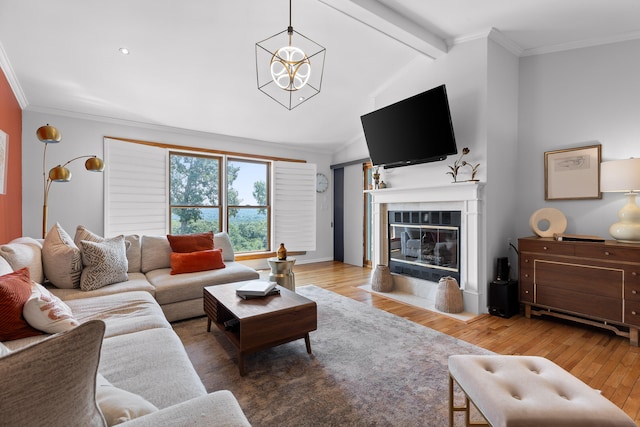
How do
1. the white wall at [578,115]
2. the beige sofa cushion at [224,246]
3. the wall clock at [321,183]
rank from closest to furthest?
the white wall at [578,115] < the beige sofa cushion at [224,246] < the wall clock at [321,183]

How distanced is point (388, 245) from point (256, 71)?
285 centimetres

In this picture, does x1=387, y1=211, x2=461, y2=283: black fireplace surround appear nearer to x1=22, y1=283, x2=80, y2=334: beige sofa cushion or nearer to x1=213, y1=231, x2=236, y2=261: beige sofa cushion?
x1=213, y1=231, x2=236, y2=261: beige sofa cushion

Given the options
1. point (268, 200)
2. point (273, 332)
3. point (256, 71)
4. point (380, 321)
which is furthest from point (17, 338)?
point (268, 200)

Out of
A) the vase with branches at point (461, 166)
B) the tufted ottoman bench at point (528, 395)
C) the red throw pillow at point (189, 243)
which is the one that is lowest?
the tufted ottoman bench at point (528, 395)

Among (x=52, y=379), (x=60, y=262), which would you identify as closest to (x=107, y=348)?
(x=52, y=379)

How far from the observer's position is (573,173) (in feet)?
10.3

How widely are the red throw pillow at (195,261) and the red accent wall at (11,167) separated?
1561mm

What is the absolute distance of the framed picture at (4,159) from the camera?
9.19 ft

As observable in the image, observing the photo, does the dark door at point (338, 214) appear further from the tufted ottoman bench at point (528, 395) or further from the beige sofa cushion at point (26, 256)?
the tufted ottoman bench at point (528, 395)

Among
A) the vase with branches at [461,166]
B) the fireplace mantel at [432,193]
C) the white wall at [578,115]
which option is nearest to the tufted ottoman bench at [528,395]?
the fireplace mantel at [432,193]

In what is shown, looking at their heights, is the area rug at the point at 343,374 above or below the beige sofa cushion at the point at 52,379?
below

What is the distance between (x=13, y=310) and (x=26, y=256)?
3.41 feet

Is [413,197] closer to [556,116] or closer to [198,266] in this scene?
[556,116]

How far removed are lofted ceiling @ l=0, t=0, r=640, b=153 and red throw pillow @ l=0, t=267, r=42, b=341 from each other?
7.28 feet
